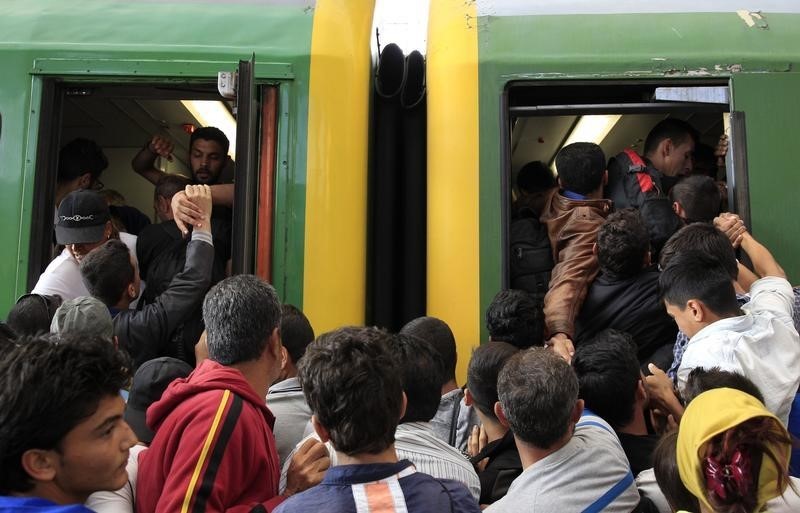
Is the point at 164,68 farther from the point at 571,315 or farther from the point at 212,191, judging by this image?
the point at 571,315

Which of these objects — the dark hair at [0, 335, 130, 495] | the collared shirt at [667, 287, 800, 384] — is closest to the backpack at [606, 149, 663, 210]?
the collared shirt at [667, 287, 800, 384]

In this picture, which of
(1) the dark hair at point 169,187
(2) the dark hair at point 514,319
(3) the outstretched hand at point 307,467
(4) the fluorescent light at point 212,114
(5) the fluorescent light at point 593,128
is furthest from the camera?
(5) the fluorescent light at point 593,128

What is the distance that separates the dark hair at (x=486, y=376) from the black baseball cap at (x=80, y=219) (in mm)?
1758

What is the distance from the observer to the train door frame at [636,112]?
11.6 feet

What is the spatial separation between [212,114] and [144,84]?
1381 mm

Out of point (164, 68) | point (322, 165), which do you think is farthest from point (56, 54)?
point (322, 165)

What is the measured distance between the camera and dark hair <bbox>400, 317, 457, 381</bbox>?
2.90 metres

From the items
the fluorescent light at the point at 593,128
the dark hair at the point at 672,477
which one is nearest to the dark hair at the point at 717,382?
the dark hair at the point at 672,477

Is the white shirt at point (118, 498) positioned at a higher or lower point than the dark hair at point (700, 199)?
lower

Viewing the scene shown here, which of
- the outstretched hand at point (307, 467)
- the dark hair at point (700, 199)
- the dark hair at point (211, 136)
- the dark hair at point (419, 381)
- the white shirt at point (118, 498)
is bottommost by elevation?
the white shirt at point (118, 498)

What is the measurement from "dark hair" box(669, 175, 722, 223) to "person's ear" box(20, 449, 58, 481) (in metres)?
2.85

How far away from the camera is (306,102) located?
359 cm

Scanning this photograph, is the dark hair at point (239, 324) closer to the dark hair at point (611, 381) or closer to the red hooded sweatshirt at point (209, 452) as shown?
the red hooded sweatshirt at point (209, 452)

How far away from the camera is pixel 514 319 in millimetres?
3152
